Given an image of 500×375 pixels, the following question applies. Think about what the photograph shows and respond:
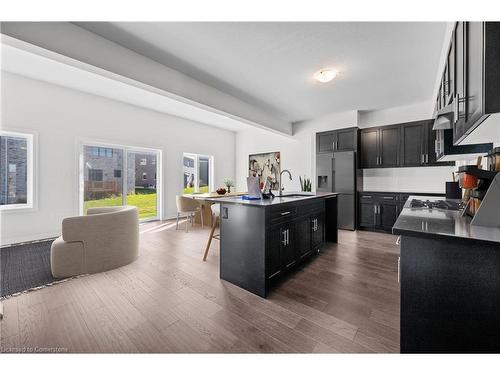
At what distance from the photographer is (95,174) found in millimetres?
4652

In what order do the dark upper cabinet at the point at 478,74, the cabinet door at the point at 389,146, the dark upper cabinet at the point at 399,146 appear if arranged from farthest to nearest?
the cabinet door at the point at 389,146 < the dark upper cabinet at the point at 399,146 < the dark upper cabinet at the point at 478,74

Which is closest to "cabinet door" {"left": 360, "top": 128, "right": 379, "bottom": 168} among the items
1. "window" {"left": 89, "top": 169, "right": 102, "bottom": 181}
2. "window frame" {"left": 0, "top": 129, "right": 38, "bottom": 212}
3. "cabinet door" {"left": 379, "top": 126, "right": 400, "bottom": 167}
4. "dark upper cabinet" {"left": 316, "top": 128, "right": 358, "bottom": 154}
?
"cabinet door" {"left": 379, "top": 126, "right": 400, "bottom": 167}

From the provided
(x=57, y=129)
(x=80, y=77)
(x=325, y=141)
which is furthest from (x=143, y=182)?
(x=325, y=141)

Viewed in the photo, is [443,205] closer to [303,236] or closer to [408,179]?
[303,236]

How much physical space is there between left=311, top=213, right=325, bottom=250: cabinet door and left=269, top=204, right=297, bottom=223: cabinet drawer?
0.64 meters

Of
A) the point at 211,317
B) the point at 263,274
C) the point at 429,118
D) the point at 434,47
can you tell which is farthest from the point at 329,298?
the point at 429,118

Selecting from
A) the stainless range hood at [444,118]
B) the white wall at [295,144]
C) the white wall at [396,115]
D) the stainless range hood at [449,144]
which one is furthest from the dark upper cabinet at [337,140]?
the stainless range hood at [444,118]

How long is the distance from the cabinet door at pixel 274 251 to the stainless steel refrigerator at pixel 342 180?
10.2 feet

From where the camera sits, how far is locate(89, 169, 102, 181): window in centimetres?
459

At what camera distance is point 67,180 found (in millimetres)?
4168

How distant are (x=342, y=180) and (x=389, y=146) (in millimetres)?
1166

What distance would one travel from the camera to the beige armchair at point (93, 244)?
243cm

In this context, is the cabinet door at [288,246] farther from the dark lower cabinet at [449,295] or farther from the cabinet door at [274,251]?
the dark lower cabinet at [449,295]
